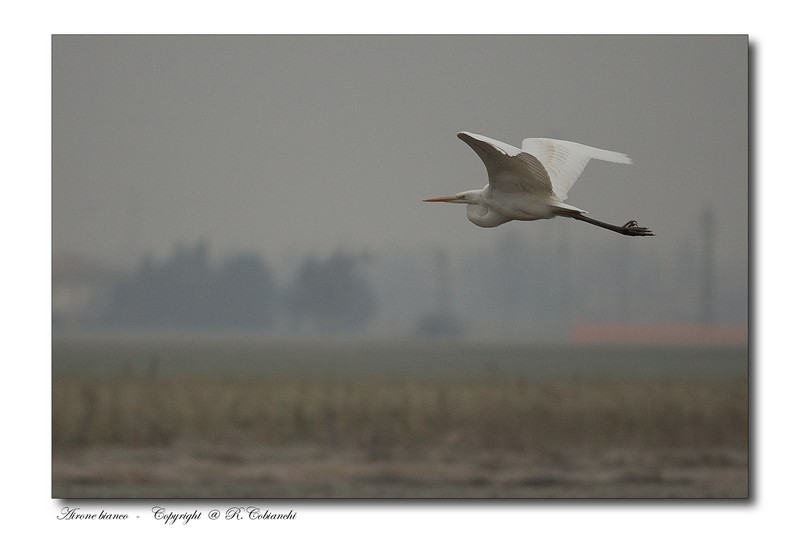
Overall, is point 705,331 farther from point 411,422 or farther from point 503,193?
point 503,193

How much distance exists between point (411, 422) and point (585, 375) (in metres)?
0.73

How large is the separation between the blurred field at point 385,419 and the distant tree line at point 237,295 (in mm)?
94

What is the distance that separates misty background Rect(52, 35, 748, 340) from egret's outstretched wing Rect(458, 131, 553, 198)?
1330 mm

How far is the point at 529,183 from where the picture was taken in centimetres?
295

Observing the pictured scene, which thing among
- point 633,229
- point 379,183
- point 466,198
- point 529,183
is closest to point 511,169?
point 529,183

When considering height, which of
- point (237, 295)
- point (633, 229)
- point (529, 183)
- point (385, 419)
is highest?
point (529, 183)

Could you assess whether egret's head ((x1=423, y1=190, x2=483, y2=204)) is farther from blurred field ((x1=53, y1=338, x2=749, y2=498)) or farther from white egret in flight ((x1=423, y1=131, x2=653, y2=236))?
blurred field ((x1=53, y1=338, x2=749, y2=498))

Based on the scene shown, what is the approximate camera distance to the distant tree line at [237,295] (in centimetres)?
448

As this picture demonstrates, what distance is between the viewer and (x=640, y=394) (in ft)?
15.1

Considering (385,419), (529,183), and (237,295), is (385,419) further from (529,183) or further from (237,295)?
(529,183)

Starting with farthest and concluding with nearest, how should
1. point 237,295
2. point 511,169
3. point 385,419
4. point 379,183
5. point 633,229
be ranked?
point 385,419 < point 237,295 < point 379,183 < point 633,229 < point 511,169

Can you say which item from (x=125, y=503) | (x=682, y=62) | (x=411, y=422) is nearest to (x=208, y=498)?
(x=125, y=503)

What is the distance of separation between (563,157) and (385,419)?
5.75ft

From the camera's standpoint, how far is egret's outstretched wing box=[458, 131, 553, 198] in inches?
106
